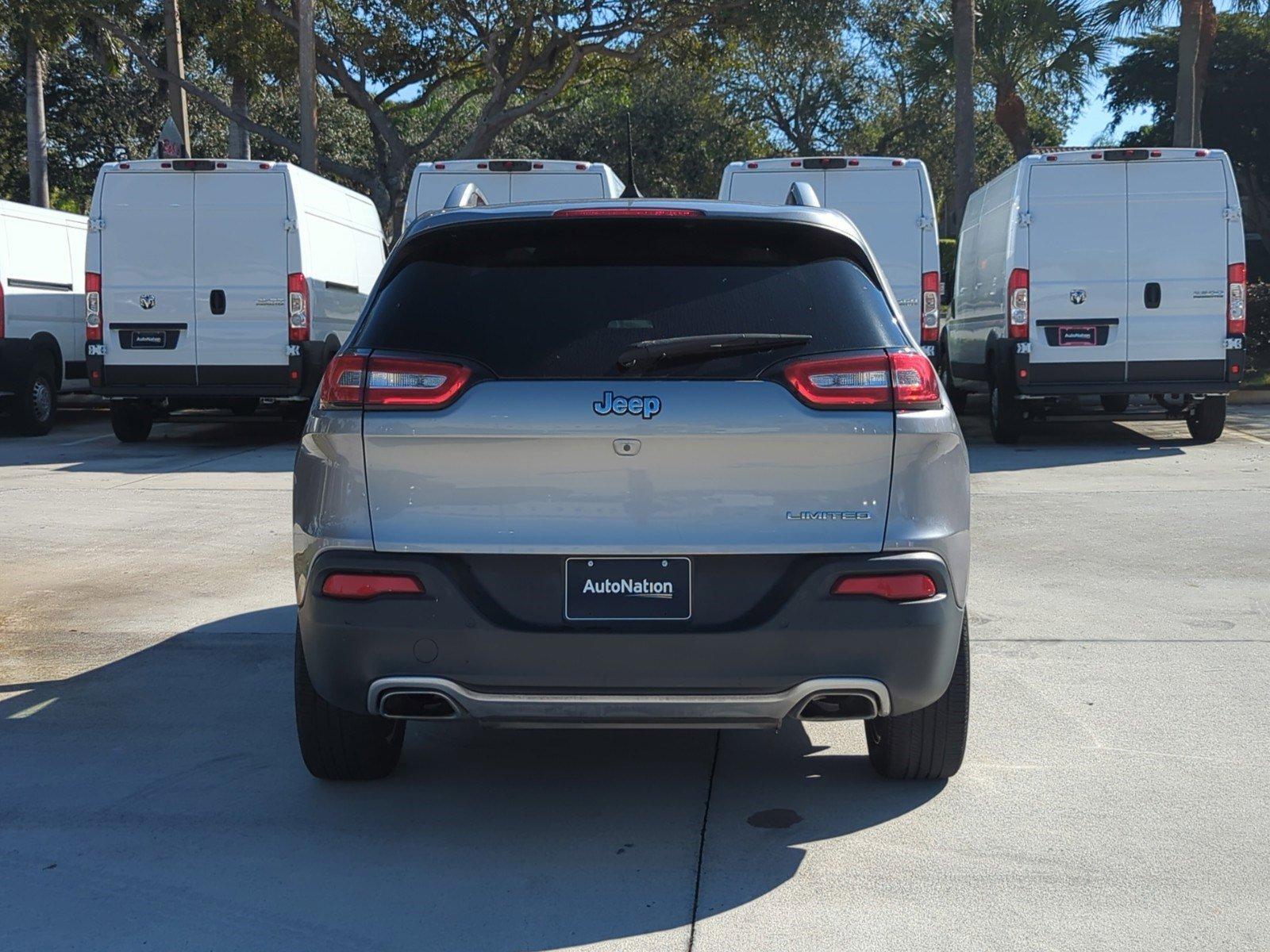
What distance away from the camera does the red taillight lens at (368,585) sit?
4.05m

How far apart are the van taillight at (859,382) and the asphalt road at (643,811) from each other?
4.00ft

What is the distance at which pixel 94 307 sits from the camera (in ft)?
49.7

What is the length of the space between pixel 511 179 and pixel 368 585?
40.1 feet

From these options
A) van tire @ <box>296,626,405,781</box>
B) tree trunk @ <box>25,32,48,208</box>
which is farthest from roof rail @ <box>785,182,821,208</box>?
tree trunk @ <box>25,32,48,208</box>

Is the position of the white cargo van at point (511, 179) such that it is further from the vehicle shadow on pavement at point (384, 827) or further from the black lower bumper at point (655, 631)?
the black lower bumper at point (655, 631)

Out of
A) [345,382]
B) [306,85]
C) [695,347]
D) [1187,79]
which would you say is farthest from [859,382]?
[306,85]

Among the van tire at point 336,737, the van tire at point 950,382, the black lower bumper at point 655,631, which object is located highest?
the van tire at point 950,382

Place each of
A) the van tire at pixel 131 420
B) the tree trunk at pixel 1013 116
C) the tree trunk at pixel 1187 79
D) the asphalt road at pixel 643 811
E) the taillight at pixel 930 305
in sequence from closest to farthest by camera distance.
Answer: the asphalt road at pixel 643 811
the taillight at pixel 930 305
the van tire at pixel 131 420
the tree trunk at pixel 1187 79
the tree trunk at pixel 1013 116

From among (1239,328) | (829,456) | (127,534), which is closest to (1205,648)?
(829,456)

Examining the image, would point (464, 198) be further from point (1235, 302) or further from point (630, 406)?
point (1235, 302)

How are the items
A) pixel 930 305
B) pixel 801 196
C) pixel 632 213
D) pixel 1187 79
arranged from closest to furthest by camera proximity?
pixel 632 213 → pixel 801 196 → pixel 930 305 → pixel 1187 79

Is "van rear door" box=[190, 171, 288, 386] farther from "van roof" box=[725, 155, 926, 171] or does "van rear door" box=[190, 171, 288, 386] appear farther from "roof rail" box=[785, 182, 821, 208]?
"roof rail" box=[785, 182, 821, 208]

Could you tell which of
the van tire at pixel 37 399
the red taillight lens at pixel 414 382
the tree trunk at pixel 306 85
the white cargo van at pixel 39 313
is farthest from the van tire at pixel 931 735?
the tree trunk at pixel 306 85

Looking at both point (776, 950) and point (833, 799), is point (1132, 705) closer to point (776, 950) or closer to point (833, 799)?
point (833, 799)
